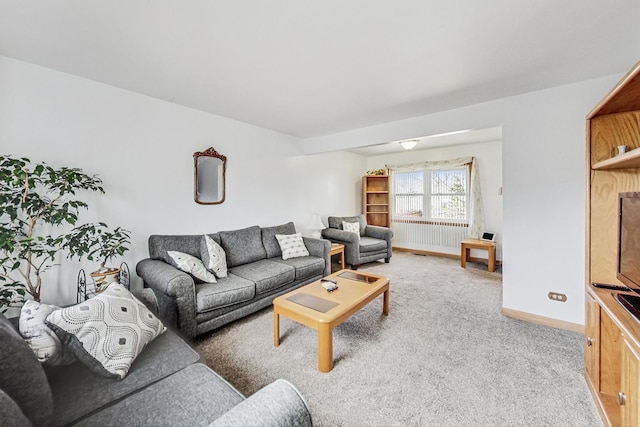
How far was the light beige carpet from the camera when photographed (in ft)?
4.87

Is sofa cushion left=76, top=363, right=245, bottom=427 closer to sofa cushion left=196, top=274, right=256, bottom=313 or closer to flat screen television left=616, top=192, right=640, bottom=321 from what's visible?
sofa cushion left=196, top=274, right=256, bottom=313

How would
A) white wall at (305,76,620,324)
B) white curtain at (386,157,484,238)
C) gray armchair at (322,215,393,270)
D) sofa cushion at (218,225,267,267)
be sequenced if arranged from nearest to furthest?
white wall at (305,76,620,324)
sofa cushion at (218,225,267,267)
gray armchair at (322,215,393,270)
white curtain at (386,157,484,238)

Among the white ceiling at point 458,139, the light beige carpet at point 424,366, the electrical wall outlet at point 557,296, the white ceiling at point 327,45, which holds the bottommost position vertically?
the light beige carpet at point 424,366

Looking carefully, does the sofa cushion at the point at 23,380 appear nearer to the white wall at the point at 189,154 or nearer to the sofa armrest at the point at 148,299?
the sofa armrest at the point at 148,299

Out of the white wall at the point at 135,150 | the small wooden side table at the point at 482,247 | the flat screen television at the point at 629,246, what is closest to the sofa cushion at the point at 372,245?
the small wooden side table at the point at 482,247

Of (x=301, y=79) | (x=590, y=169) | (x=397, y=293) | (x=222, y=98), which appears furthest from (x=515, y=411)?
(x=222, y=98)

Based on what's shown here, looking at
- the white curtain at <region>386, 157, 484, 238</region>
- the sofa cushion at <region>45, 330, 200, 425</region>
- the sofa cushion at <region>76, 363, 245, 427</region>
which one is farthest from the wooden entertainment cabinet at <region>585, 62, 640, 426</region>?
the white curtain at <region>386, 157, 484, 238</region>

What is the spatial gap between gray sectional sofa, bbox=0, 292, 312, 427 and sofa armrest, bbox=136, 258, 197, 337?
73 centimetres

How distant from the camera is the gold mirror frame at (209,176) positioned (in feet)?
10.2

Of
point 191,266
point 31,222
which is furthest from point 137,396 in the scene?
point 31,222

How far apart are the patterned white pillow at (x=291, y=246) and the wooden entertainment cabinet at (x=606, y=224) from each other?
109 inches

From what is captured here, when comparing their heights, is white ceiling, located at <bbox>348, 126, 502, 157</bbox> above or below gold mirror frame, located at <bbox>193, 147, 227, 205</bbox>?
above

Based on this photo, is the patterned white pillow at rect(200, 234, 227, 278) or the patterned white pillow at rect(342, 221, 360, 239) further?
the patterned white pillow at rect(342, 221, 360, 239)

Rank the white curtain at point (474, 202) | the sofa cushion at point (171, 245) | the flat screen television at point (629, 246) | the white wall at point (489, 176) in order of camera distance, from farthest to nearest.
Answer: the white curtain at point (474, 202) < the white wall at point (489, 176) < the sofa cushion at point (171, 245) < the flat screen television at point (629, 246)
